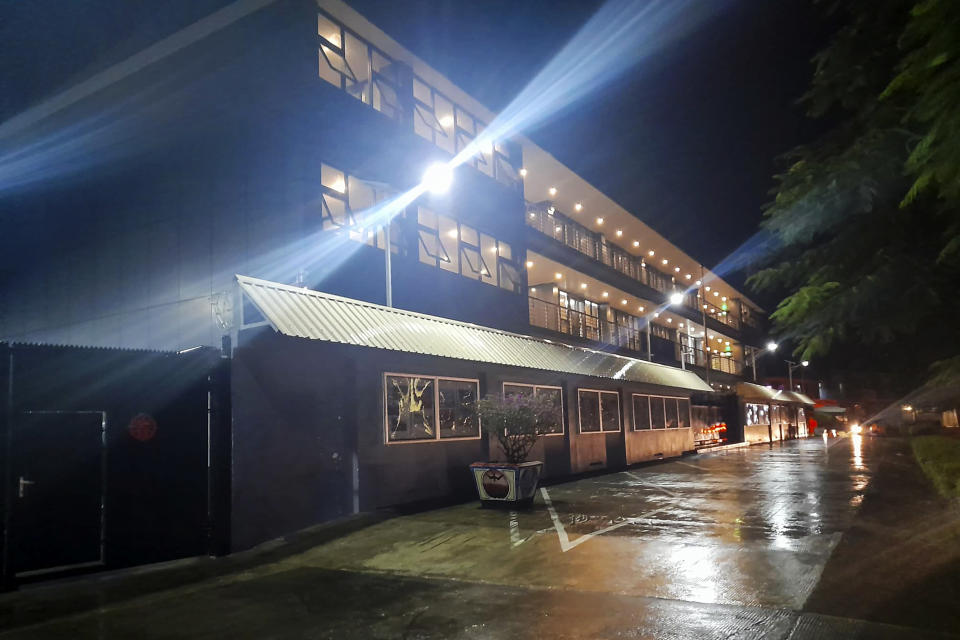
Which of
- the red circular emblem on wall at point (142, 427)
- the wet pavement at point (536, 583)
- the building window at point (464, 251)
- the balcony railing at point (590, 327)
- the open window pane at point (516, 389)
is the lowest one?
the wet pavement at point (536, 583)

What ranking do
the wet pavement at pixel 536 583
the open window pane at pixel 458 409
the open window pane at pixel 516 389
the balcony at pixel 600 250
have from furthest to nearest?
the balcony at pixel 600 250
the open window pane at pixel 516 389
the open window pane at pixel 458 409
the wet pavement at pixel 536 583

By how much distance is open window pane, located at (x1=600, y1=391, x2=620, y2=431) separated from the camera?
23172 millimetres

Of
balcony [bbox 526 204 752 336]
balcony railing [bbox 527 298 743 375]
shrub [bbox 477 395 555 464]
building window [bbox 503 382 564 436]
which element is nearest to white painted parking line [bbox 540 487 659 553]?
shrub [bbox 477 395 555 464]

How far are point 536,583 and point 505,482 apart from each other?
5881 millimetres

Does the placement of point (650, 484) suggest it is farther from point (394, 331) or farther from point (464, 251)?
point (394, 331)

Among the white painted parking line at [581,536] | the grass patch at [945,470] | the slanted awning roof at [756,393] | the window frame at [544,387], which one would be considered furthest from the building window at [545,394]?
the slanted awning roof at [756,393]

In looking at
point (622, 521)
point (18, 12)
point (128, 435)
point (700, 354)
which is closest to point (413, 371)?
point (622, 521)

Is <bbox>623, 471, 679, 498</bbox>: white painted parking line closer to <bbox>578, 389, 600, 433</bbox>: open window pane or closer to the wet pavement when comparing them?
A: <bbox>578, 389, 600, 433</bbox>: open window pane

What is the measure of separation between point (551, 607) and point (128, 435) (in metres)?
6.19

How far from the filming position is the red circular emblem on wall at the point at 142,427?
9008mm

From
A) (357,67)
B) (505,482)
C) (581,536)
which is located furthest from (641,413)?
(357,67)

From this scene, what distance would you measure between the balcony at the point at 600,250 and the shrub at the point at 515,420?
12.6 metres

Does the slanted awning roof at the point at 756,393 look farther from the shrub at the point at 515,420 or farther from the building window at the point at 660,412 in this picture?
the shrub at the point at 515,420

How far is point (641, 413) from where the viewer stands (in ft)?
86.7
